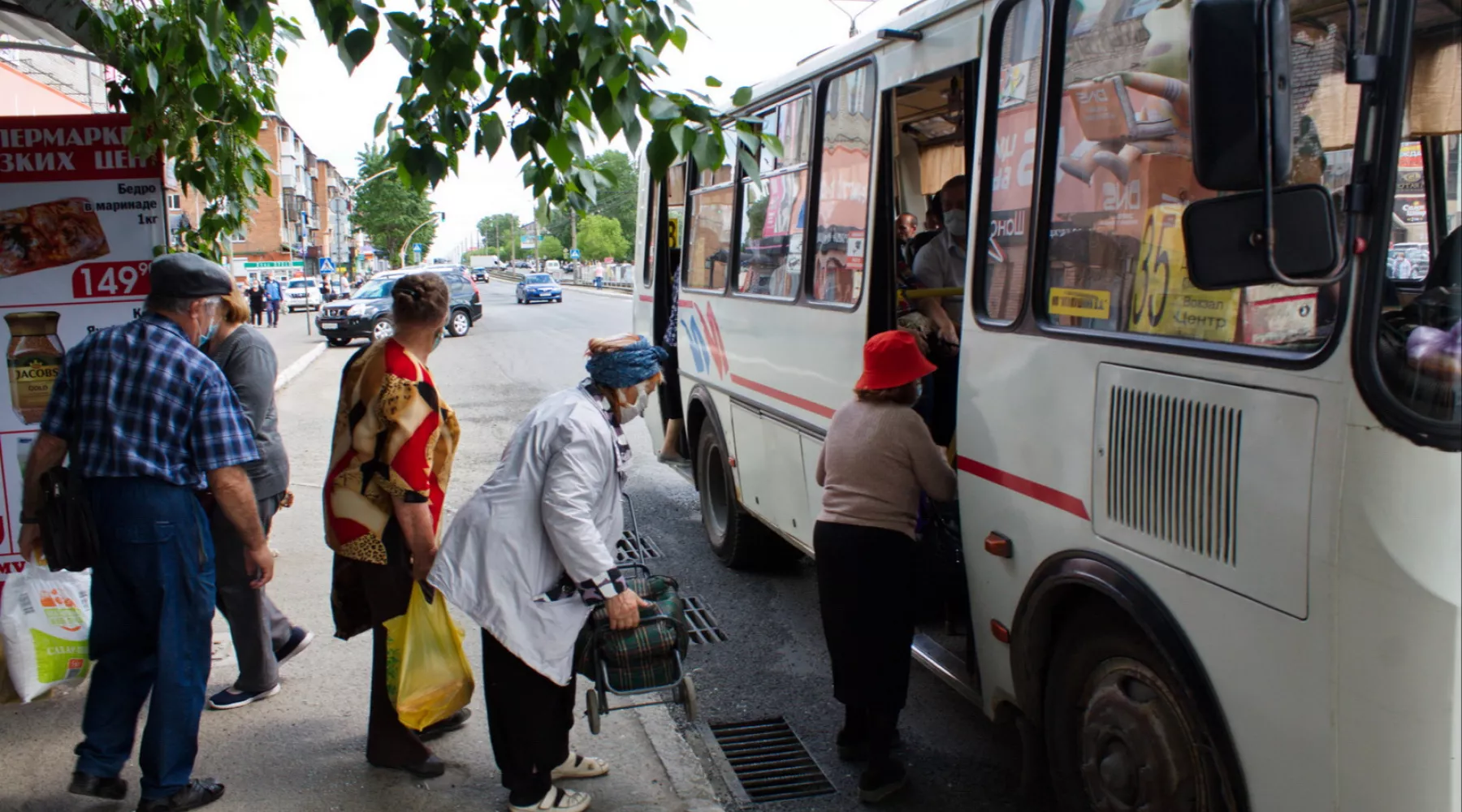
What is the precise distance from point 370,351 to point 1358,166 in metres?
3.07

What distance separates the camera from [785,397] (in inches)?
233

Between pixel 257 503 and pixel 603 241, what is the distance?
127m

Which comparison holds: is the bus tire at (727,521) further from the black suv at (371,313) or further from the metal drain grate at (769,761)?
the black suv at (371,313)

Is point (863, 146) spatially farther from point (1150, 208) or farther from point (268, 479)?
point (268, 479)

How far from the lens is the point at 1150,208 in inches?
123

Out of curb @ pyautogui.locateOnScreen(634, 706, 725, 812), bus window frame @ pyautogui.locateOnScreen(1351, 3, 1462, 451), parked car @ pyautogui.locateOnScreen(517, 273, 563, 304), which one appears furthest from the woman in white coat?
parked car @ pyautogui.locateOnScreen(517, 273, 563, 304)

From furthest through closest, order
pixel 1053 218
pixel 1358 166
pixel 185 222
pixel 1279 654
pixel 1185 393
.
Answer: pixel 185 222
pixel 1053 218
pixel 1185 393
pixel 1279 654
pixel 1358 166

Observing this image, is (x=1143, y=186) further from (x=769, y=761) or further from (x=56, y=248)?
(x=56, y=248)

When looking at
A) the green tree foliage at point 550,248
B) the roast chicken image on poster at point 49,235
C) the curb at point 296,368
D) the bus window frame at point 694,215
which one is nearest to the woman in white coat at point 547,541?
the bus window frame at point 694,215

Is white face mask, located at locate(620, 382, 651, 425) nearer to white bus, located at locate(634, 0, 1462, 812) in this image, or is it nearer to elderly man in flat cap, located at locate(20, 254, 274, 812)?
white bus, located at locate(634, 0, 1462, 812)

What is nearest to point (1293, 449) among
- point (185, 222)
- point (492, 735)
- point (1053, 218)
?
point (1053, 218)

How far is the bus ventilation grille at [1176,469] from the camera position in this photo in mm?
2730

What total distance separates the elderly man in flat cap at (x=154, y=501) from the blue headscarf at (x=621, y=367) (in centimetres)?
122

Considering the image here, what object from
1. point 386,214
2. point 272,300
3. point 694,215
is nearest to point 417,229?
point 386,214
